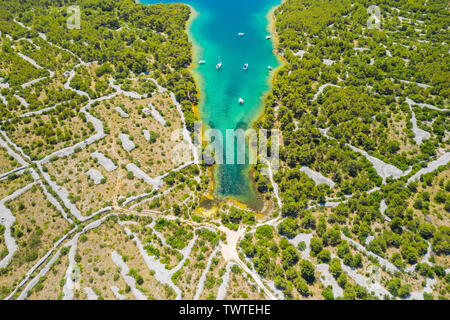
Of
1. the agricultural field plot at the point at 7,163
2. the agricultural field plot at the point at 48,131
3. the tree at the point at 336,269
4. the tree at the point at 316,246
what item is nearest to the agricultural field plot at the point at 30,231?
the agricultural field plot at the point at 7,163

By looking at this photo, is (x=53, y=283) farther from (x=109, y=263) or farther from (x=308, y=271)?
(x=308, y=271)

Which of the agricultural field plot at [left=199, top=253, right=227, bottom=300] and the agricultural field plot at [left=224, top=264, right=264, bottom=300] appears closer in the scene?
the agricultural field plot at [left=224, top=264, right=264, bottom=300]

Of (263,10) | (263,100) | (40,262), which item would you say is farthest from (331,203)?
(263,10)

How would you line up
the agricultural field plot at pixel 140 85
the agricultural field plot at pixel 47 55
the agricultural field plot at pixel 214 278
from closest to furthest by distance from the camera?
the agricultural field plot at pixel 214 278 < the agricultural field plot at pixel 140 85 < the agricultural field plot at pixel 47 55

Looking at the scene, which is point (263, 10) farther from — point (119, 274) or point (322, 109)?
point (119, 274)

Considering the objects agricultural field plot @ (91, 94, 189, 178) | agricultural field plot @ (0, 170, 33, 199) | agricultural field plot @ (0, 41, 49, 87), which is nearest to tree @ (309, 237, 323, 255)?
agricultural field plot @ (91, 94, 189, 178)

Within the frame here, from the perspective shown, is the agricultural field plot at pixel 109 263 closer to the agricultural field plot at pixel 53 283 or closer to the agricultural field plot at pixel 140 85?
the agricultural field plot at pixel 53 283

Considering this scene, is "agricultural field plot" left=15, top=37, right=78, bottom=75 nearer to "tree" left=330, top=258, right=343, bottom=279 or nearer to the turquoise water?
the turquoise water
